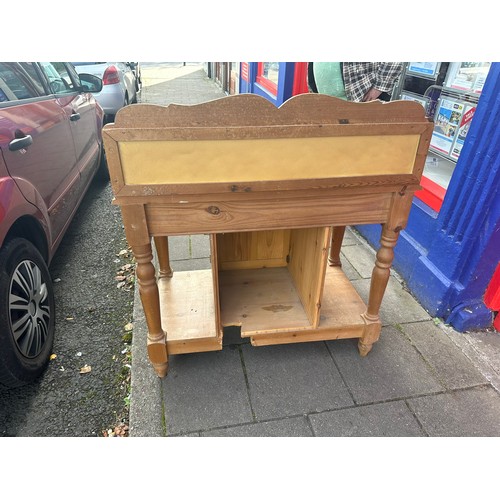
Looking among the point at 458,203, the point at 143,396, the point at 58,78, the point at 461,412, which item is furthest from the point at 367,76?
the point at 58,78

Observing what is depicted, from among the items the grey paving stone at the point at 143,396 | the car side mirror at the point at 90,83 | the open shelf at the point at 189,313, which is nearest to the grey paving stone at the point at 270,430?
the grey paving stone at the point at 143,396

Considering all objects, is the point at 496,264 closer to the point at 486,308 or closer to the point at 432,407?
the point at 486,308

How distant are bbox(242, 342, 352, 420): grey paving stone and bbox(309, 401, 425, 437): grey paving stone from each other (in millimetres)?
62

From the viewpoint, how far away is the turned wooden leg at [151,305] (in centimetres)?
164

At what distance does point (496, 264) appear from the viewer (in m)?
2.20

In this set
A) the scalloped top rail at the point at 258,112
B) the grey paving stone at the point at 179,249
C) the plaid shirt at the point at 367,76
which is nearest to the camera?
the scalloped top rail at the point at 258,112

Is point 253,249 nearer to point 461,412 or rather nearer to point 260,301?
point 260,301

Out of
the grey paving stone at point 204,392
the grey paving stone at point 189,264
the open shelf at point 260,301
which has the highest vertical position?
the open shelf at point 260,301

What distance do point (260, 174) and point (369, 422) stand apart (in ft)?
4.43

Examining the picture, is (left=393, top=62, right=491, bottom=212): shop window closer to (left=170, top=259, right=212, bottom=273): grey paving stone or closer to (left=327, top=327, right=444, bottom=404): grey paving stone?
(left=327, top=327, right=444, bottom=404): grey paving stone

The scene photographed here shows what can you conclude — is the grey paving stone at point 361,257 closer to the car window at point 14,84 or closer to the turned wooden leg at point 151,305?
the turned wooden leg at point 151,305

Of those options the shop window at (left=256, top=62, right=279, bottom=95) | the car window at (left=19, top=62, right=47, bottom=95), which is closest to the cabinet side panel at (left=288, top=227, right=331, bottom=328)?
the car window at (left=19, top=62, right=47, bottom=95)

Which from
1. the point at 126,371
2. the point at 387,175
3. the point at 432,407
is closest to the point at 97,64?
the point at 126,371

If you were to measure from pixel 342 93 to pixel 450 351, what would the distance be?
1776mm
